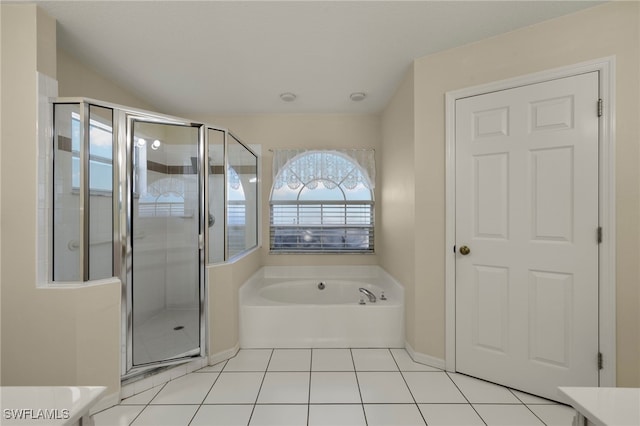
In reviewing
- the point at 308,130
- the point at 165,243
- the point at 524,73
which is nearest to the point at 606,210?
the point at 524,73

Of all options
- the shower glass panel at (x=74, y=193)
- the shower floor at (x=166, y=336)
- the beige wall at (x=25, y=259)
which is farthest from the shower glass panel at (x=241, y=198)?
the beige wall at (x=25, y=259)

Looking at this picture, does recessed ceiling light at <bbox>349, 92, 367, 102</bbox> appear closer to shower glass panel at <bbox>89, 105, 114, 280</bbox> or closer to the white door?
the white door

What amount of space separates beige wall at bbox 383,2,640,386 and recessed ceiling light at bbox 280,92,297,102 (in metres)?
1.21

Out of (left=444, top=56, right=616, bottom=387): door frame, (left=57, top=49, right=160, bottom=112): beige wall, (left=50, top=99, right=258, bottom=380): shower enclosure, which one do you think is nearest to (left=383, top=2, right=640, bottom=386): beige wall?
(left=444, top=56, right=616, bottom=387): door frame

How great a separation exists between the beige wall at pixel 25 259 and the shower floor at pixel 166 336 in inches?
14.1

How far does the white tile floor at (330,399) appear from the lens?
162 centimetres

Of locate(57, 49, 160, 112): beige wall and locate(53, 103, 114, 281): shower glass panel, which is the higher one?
locate(57, 49, 160, 112): beige wall

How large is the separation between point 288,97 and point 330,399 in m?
2.62

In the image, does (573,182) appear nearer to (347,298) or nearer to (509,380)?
(509,380)

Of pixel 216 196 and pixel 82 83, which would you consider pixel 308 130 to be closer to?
pixel 216 196

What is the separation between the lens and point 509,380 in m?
1.92

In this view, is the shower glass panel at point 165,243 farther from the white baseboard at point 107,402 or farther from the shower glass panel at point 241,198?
the shower glass panel at point 241,198

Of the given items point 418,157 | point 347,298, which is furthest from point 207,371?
point 418,157

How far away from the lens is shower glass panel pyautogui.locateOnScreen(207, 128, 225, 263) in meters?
2.25
